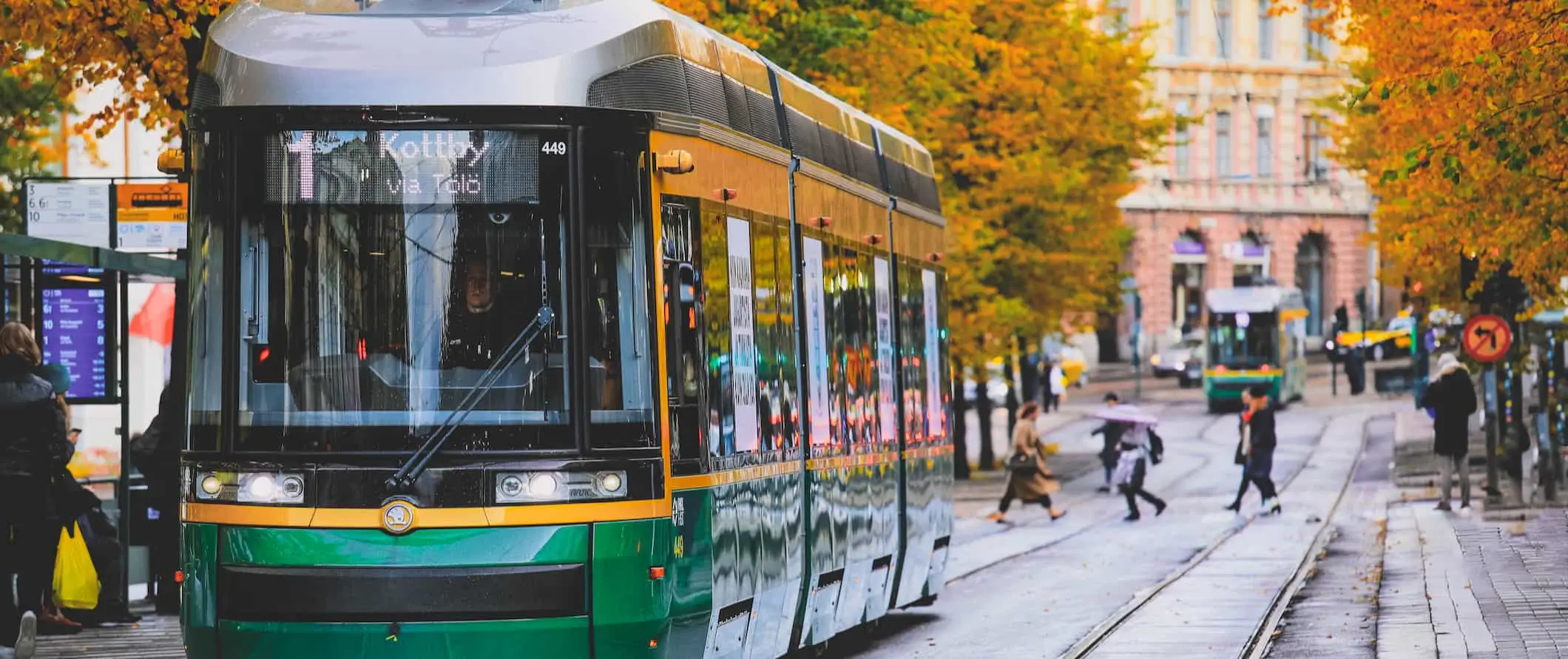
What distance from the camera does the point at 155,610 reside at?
17609 millimetres

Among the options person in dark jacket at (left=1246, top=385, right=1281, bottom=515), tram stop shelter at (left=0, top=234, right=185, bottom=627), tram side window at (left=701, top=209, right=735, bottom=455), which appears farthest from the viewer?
person in dark jacket at (left=1246, top=385, right=1281, bottom=515)

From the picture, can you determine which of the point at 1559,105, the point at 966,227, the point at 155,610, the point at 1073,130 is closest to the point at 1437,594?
the point at 1559,105

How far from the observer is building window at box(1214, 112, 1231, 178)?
8631 centimetres

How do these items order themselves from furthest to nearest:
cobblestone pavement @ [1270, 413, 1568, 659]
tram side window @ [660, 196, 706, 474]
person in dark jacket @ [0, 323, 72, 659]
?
cobblestone pavement @ [1270, 413, 1568, 659]
person in dark jacket @ [0, 323, 72, 659]
tram side window @ [660, 196, 706, 474]

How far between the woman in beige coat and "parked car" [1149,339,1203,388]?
3905cm

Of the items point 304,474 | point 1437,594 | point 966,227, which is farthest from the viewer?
point 966,227

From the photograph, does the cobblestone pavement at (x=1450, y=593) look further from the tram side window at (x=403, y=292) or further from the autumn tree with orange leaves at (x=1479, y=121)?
the tram side window at (x=403, y=292)

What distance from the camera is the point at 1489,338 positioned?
27.5 metres

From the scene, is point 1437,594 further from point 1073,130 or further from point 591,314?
point 1073,130

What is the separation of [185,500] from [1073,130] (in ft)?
96.4

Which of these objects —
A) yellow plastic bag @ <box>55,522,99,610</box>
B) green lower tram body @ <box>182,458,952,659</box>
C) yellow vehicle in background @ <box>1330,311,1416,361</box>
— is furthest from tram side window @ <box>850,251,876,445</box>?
yellow vehicle in background @ <box>1330,311,1416,361</box>

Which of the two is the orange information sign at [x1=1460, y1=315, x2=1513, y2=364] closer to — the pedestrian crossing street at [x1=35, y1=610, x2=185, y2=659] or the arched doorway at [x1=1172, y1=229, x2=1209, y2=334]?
the pedestrian crossing street at [x1=35, y1=610, x2=185, y2=659]

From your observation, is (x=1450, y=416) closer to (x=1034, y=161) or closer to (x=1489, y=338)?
(x=1489, y=338)

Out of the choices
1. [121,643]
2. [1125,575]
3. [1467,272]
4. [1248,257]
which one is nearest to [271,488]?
[121,643]
